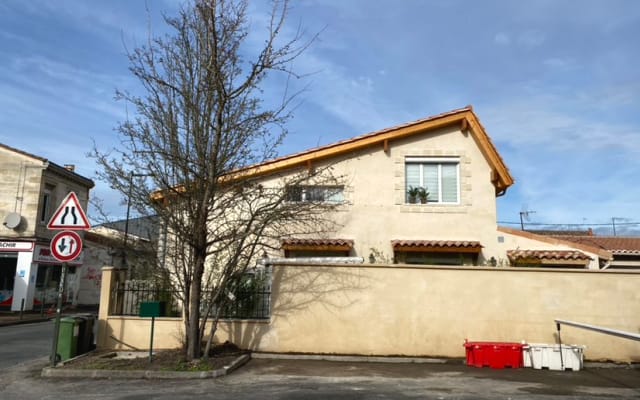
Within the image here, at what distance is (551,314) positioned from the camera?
38.3 ft

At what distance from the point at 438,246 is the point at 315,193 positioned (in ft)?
12.6

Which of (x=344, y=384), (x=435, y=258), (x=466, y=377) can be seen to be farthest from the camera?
(x=435, y=258)

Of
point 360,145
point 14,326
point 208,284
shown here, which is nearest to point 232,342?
point 208,284

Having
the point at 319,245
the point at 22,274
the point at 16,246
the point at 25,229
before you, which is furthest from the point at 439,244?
the point at 16,246

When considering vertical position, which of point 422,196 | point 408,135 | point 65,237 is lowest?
point 65,237

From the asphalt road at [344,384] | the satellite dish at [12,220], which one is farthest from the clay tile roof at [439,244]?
the satellite dish at [12,220]

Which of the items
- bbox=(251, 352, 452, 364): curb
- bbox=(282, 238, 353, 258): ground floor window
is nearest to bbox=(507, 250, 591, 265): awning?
bbox=(251, 352, 452, 364): curb

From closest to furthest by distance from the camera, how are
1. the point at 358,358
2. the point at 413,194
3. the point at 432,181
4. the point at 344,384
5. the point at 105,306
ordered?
the point at 344,384, the point at 358,358, the point at 105,306, the point at 413,194, the point at 432,181

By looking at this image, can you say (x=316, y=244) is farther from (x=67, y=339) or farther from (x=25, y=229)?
(x=25, y=229)

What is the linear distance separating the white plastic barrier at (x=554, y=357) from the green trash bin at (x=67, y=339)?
973cm

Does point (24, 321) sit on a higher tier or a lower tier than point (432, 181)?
lower

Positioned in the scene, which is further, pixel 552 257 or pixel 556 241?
pixel 556 241

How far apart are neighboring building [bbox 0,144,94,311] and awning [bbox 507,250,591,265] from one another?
22.4m

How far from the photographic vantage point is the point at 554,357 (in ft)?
35.0
